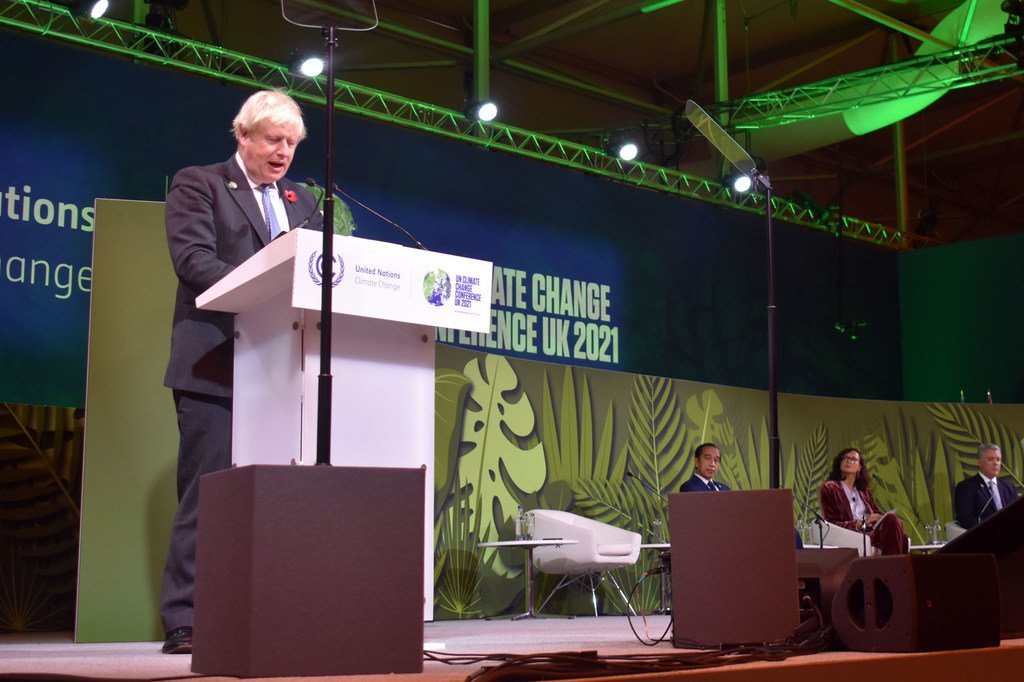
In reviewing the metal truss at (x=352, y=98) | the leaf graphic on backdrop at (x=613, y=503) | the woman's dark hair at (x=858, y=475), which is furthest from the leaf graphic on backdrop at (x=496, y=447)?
the metal truss at (x=352, y=98)

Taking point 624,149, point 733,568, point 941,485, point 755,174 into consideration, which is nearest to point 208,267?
point 733,568

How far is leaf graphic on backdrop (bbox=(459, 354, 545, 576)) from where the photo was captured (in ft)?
26.2

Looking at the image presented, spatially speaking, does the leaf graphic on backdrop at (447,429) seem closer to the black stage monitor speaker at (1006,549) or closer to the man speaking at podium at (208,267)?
the man speaking at podium at (208,267)

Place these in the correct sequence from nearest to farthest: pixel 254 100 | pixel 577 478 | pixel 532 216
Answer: pixel 254 100 < pixel 577 478 < pixel 532 216

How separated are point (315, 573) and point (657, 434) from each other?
7.40 m

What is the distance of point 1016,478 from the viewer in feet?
34.5

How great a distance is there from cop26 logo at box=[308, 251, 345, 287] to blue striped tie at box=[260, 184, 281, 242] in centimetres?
62

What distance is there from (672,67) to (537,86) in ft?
5.79

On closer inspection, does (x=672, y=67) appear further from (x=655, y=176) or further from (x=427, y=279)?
(x=427, y=279)

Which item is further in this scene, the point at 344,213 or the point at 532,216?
the point at 532,216

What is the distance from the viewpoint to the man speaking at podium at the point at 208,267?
2.91 meters

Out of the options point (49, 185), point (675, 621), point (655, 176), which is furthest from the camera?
point (655, 176)

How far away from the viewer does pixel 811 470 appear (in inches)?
395

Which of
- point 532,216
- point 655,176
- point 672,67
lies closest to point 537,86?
point 672,67
